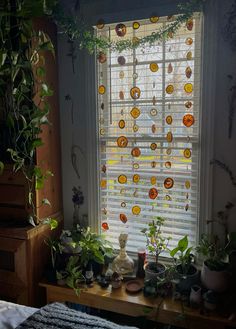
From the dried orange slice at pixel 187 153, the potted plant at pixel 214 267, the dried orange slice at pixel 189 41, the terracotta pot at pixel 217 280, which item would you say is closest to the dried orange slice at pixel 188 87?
the dried orange slice at pixel 189 41

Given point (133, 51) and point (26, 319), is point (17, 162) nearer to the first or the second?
point (26, 319)

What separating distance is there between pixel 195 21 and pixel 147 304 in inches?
66.9

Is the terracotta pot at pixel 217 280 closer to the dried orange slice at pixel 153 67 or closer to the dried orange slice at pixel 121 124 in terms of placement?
the dried orange slice at pixel 121 124

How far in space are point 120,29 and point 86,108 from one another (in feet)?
1.85

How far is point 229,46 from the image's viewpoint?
1.77 m

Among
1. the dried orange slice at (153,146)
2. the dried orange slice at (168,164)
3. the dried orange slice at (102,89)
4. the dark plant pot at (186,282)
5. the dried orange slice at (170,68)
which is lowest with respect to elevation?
the dark plant pot at (186,282)

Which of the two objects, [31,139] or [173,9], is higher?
[173,9]

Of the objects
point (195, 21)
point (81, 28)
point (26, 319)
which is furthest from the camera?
point (81, 28)

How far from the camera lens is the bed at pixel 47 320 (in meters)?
1.12

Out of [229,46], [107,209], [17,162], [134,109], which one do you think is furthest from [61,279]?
[229,46]

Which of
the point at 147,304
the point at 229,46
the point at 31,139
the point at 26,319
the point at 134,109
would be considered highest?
the point at 229,46

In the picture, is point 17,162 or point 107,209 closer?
point 17,162

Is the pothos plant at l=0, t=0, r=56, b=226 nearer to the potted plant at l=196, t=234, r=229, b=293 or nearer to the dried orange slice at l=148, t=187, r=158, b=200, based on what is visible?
the dried orange slice at l=148, t=187, r=158, b=200

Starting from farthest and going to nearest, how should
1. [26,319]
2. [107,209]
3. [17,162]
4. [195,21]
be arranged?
[107,209] < [195,21] < [17,162] < [26,319]
